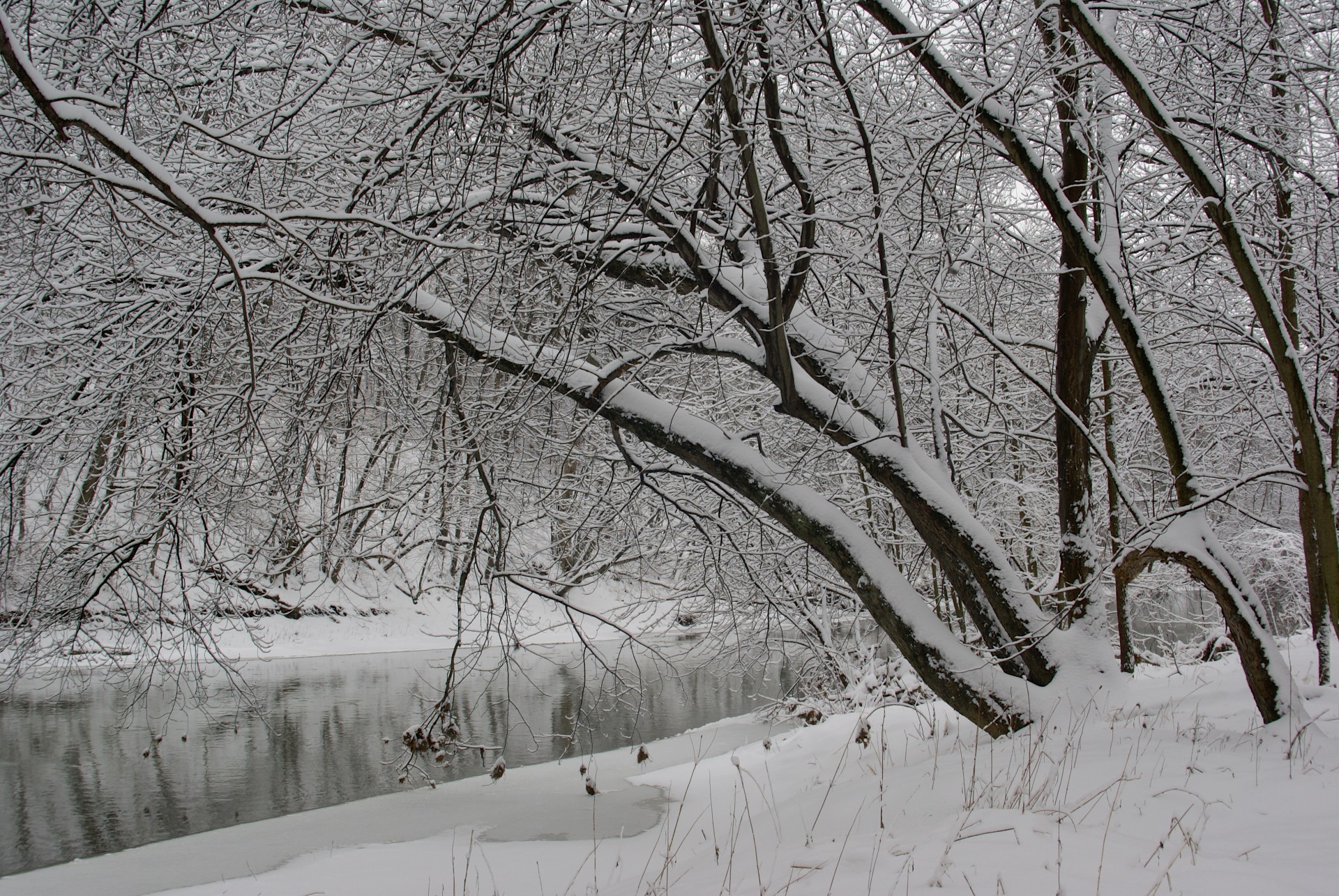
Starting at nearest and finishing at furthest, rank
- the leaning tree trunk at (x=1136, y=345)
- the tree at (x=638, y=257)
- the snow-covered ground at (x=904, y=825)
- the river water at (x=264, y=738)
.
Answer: the snow-covered ground at (x=904, y=825), the leaning tree trunk at (x=1136, y=345), the tree at (x=638, y=257), the river water at (x=264, y=738)

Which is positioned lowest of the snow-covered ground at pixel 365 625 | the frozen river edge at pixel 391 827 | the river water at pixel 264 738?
the frozen river edge at pixel 391 827

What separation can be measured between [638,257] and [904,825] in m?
3.82

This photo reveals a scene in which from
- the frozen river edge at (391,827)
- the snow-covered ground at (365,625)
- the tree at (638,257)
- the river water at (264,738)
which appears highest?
the tree at (638,257)

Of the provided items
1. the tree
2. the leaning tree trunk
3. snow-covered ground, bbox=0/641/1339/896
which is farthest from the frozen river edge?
the leaning tree trunk

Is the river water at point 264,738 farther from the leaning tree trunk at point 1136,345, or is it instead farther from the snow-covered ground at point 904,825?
the leaning tree trunk at point 1136,345

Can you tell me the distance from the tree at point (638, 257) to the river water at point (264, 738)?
1793 millimetres

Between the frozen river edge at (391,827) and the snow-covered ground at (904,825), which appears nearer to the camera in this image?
the snow-covered ground at (904,825)

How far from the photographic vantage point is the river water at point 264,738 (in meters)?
7.27

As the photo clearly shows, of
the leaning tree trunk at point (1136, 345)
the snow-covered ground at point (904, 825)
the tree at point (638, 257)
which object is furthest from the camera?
the tree at point (638, 257)

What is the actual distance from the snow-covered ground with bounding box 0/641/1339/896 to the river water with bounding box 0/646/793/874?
767 mm

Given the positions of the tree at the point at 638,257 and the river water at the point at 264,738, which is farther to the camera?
the river water at the point at 264,738

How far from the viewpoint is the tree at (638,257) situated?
4332 mm

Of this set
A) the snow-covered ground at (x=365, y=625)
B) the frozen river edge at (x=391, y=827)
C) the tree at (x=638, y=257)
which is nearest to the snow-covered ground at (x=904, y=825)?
the frozen river edge at (x=391, y=827)

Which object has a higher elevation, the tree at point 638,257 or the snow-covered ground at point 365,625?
the tree at point 638,257
